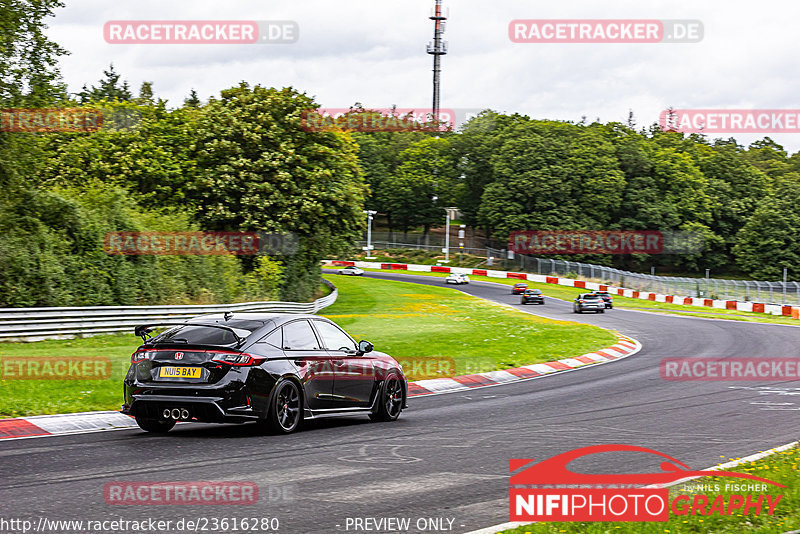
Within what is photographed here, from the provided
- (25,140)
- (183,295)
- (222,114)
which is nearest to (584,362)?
(183,295)

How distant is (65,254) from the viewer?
25828mm

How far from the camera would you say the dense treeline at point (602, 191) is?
91312 millimetres

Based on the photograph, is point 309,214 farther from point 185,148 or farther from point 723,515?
point 723,515

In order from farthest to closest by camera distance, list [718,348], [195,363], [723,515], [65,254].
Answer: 1. [718,348]
2. [65,254]
3. [195,363]
4. [723,515]

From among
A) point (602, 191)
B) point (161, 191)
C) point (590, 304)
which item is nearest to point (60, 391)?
point (161, 191)

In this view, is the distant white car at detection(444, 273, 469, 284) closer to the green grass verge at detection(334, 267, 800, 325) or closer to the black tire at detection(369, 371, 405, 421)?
the green grass verge at detection(334, 267, 800, 325)

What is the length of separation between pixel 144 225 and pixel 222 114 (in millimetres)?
11789

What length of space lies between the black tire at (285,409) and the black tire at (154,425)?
121 centimetres

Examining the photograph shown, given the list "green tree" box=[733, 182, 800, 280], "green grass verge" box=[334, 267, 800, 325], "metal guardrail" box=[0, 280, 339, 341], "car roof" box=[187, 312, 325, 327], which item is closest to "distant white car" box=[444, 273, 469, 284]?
"green grass verge" box=[334, 267, 800, 325]

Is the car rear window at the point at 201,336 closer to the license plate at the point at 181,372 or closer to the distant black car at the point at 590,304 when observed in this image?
the license plate at the point at 181,372

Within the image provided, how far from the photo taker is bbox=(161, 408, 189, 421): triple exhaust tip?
1005 centimetres

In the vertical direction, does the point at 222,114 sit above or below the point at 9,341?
above

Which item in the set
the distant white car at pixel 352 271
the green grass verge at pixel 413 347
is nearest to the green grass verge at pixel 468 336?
the green grass verge at pixel 413 347

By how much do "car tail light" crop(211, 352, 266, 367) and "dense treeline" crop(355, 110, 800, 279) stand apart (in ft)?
263
